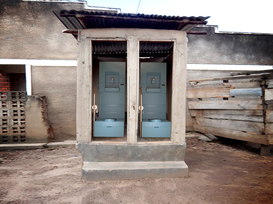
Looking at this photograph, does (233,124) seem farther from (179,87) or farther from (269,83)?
(179,87)

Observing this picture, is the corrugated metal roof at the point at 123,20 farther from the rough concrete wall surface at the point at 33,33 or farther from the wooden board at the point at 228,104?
the wooden board at the point at 228,104

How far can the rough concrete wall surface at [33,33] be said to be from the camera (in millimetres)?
6094

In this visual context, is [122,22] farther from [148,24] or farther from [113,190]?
[113,190]

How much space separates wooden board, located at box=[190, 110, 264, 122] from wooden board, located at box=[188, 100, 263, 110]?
13cm

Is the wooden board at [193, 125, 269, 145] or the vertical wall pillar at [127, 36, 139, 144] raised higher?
the vertical wall pillar at [127, 36, 139, 144]

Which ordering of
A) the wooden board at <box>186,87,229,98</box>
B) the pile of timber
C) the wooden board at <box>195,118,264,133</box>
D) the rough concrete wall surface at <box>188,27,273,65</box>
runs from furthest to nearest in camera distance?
the rough concrete wall surface at <box>188,27,273,65</box> → the wooden board at <box>186,87,229,98</box> → the wooden board at <box>195,118,264,133</box> → the pile of timber

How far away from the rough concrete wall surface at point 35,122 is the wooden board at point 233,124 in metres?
5.49

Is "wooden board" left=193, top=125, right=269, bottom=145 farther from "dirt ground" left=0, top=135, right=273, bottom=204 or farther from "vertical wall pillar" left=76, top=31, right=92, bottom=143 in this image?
"vertical wall pillar" left=76, top=31, right=92, bottom=143

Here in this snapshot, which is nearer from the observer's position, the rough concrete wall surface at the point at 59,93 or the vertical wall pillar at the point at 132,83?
the vertical wall pillar at the point at 132,83

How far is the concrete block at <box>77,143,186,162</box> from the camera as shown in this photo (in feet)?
11.8

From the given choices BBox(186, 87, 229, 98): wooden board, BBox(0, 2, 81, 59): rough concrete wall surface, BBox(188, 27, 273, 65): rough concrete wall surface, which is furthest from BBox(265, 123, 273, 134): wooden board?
BBox(0, 2, 81, 59): rough concrete wall surface

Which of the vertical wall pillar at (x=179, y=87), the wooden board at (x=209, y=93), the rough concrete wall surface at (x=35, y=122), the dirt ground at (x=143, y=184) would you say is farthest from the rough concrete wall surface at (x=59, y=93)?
the wooden board at (x=209, y=93)

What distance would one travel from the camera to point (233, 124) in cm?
550

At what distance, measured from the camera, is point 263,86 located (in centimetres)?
485
